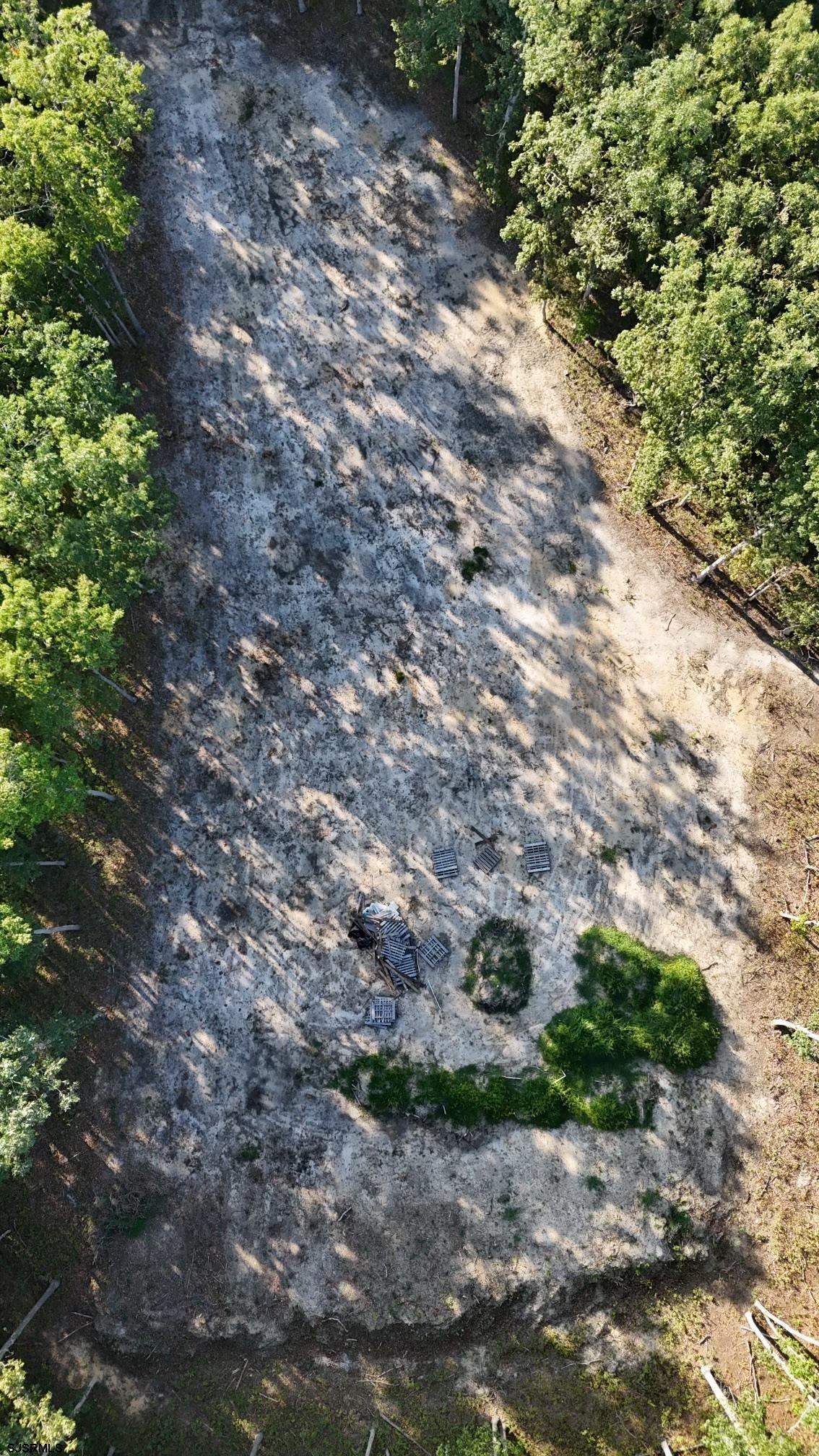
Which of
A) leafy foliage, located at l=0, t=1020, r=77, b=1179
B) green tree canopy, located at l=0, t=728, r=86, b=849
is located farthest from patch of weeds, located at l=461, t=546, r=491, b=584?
leafy foliage, located at l=0, t=1020, r=77, b=1179

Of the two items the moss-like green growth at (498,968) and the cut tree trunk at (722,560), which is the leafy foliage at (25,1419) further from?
the cut tree trunk at (722,560)

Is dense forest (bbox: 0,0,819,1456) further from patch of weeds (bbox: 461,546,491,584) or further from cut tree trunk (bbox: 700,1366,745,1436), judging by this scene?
patch of weeds (bbox: 461,546,491,584)

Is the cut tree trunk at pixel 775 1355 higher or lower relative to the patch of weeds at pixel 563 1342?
higher

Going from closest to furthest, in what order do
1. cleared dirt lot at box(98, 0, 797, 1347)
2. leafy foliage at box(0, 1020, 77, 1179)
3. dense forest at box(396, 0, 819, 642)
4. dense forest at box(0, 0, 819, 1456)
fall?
leafy foliage at box(0, 1020, 77, 1179), dense forest at box(0, 0, 819, 1456), dense forest at box(396, 0, 819, 642), cleared dirt lot at box(98, 0, 797, 1347)

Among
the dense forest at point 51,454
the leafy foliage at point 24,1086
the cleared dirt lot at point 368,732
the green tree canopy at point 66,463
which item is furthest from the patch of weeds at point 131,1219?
the green tree canopy at point 66,463

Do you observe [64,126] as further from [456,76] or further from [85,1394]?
[85,1394]

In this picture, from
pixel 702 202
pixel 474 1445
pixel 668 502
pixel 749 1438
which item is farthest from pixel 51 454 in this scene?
pixel 749 1438
